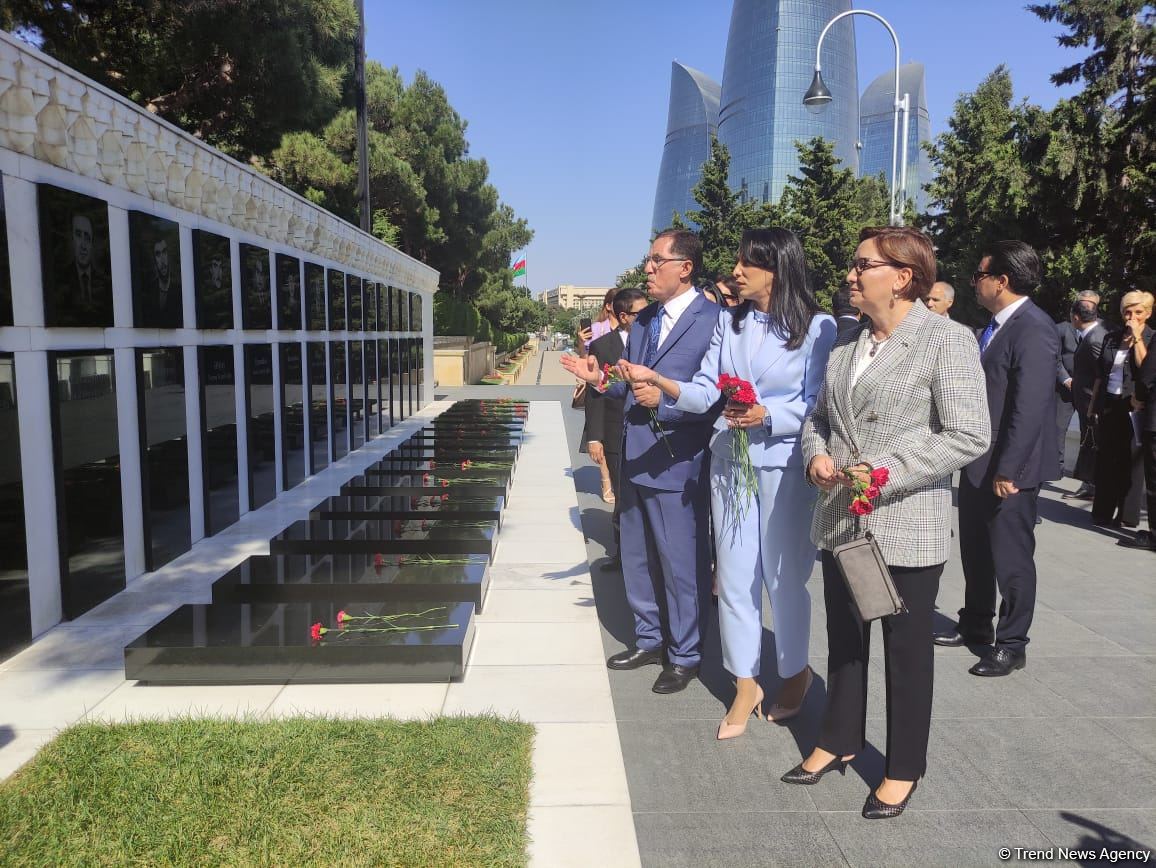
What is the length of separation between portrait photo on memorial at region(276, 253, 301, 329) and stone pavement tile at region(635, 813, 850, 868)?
7446mm

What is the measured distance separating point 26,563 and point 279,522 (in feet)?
10.6

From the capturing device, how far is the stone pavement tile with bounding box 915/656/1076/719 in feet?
12.8

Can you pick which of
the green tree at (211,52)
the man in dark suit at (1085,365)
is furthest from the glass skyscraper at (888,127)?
the man in dark suit at (1085,365)

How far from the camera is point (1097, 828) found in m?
2.92

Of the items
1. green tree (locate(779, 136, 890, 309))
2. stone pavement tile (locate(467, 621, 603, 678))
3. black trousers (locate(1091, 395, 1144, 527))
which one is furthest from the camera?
green tree (locate(779, 136, 890, 309))

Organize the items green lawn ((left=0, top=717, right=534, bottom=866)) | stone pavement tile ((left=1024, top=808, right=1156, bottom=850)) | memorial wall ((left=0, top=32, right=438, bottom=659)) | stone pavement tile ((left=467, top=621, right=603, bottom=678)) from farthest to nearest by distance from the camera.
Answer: memorial wall ((left=0, top=32, right=438, bottom=659)), stone pavement tile ((left=467, top=621, right=603, bottom=678)), stone pavement tile ((left=1024, top=808, right=1156, bottom=850)), green lawn ((left=0, top=717, right=534, bottom=866))

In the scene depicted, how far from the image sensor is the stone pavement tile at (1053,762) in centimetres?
313

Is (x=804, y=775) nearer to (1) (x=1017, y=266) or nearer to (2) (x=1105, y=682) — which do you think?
(2) (x=1105, y=682)

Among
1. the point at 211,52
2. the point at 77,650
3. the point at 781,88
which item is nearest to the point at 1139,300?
the point at 77,650

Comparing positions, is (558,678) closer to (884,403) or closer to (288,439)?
(884,403)

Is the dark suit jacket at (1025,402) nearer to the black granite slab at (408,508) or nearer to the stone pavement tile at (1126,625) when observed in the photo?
the stone pavement tile at (1126,625)

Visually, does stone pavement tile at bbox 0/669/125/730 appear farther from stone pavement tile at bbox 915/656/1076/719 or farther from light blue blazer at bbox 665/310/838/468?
stone pavement tile at bbox 915/656/1076/719

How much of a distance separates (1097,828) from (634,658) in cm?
210

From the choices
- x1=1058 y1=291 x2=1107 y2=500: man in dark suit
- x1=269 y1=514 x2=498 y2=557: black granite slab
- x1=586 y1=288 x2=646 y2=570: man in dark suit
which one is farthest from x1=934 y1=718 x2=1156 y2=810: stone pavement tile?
x1=1058 y1=291 x2=1107 y2=500: man in dark suit
